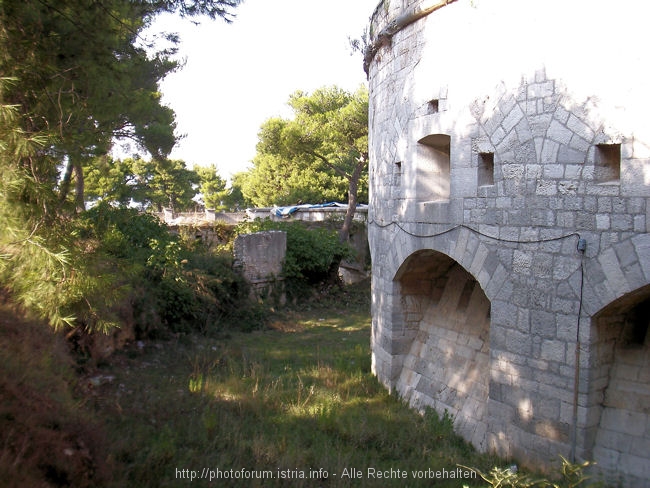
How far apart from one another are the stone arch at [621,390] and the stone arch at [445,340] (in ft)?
4.36

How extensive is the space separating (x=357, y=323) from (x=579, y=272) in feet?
27.2

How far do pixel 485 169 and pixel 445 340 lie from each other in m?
2.44

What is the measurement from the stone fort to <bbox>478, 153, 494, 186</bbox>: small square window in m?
0.01

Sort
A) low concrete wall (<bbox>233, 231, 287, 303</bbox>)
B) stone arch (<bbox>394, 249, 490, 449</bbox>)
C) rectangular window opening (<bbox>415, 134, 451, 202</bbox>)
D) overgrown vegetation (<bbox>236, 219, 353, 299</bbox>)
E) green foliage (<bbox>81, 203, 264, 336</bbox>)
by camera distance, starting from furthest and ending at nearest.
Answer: overgrown vegetation (<bbox>236, 219, 353, 299</bbox>)
low concrete wall (<bbox>233, 231, 287, 303</bbox>)
green foliage (<bbox>81, 203, 264, 336</bbox>)
rectangular window opening (<bbox>415, 134, 451, 202</bbox>)
stone arch (<bbox>394, 249, 490, 449</bbox>)

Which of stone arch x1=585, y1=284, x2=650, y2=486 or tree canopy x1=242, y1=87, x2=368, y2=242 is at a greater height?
tree canopy x1=242, y1=87, x2=368, y2=242

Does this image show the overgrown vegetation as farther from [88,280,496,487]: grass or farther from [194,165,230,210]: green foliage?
[194,165,230,210]: green foliage

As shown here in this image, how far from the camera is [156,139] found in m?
13.1

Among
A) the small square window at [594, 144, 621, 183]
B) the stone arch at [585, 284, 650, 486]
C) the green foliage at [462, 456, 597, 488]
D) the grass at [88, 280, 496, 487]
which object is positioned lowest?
the grass at [88, 280, 496, 487]

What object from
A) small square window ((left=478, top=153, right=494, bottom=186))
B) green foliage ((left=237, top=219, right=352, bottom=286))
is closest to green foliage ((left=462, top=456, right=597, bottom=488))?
small square window ((left=478, top=153, right=494, bottom=186))

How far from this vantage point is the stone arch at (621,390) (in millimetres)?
4457

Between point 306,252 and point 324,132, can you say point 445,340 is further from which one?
point 324,132

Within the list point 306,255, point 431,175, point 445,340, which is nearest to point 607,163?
point 431,175

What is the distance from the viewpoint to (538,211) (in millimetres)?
4832

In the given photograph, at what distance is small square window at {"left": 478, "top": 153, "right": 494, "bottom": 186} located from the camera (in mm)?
5500
